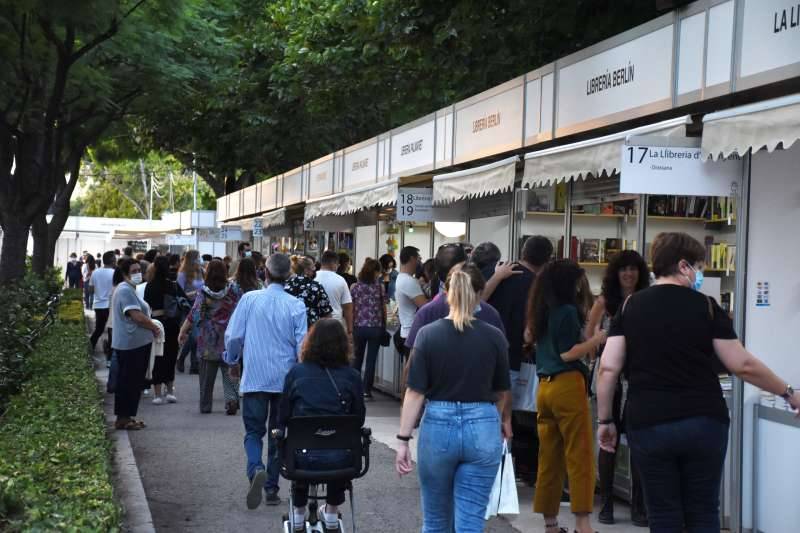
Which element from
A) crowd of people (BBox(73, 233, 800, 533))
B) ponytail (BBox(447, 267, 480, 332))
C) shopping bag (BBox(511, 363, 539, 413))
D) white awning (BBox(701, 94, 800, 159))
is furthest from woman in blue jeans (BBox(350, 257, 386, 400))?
ponytail (BBox(447, 267, 480, 332))

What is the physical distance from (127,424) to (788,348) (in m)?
7.07

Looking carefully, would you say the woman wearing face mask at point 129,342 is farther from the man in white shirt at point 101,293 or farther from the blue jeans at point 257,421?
the man in white shirt at point 101,293

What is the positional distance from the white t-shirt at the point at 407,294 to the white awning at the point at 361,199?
8.51ft

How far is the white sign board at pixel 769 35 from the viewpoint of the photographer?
255 inches

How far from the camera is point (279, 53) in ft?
99.5

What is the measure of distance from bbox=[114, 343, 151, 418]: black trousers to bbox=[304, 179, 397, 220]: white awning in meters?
3.93

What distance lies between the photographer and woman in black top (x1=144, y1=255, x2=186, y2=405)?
559 inches

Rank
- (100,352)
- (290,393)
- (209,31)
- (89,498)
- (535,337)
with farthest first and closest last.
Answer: (209,31)
(100,352)
(535,337)
(290,393)
(89,498)

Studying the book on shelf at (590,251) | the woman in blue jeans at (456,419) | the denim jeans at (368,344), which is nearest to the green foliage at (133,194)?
the denim jeans at (368,344)

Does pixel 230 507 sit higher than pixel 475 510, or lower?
lower

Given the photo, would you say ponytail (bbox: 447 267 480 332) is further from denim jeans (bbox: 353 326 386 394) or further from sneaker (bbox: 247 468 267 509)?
denim jeans (bbox: 353 326 386 394)

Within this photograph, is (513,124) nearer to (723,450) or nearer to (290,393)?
(290,393)

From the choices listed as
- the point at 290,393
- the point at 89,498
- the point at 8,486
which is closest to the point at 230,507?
the point at 290,393

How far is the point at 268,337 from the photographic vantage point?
25.7ft
